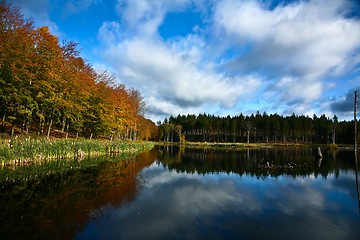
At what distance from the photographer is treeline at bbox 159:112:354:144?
109494mm

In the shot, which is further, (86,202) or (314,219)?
(86,202)

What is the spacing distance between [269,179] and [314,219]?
941 cm

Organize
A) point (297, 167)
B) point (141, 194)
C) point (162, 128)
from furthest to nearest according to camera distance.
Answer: point (162, 128) < point (297, 167) < point (141, 194)

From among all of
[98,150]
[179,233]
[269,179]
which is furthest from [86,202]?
[98,150]

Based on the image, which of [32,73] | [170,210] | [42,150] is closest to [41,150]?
[42,150]

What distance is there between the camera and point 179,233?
7688mm

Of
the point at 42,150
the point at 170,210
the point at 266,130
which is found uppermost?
the point at 266,130

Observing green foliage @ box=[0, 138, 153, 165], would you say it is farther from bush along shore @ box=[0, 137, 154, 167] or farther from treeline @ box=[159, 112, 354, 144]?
treeline @ box=[159, 112, 354, 144]

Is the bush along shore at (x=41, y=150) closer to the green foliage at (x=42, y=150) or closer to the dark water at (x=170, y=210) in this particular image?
the green foliage at (x=42, y=150)

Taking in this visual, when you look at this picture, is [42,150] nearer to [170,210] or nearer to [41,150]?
[41,150]

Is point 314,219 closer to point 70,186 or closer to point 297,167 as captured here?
point 70,186

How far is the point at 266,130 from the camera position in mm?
115000

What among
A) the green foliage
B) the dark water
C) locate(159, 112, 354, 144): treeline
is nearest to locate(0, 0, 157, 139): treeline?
the green foliage

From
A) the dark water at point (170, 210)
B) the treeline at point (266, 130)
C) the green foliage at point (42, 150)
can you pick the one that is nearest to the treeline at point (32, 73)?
the green foliage at point (42, 150)
